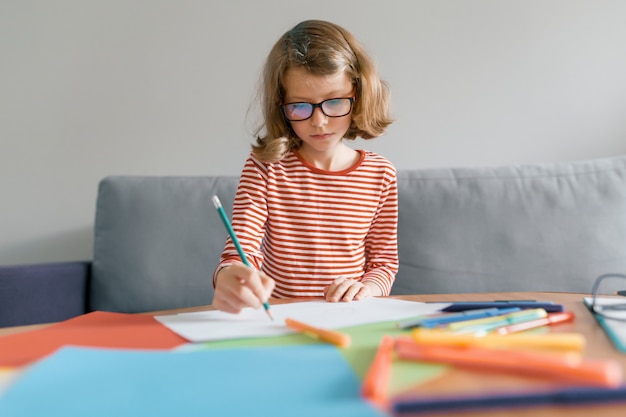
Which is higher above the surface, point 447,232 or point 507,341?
point 507,341

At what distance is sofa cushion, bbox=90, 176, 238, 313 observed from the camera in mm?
1715

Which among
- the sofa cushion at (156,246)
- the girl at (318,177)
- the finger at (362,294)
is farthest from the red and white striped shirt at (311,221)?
the sofa cushion at (156,246)

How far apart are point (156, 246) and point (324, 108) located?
783 mm

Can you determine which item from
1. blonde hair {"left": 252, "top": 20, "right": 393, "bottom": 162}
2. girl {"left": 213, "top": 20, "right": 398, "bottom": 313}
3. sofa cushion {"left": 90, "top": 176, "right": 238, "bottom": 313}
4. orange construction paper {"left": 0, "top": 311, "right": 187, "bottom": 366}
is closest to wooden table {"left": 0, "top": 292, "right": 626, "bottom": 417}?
orange construction paper {"left": 0, "top": 311, "right": 187, "bottom": 366}

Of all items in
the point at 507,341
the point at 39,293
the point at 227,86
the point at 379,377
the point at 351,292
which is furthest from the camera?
the point at 227,86

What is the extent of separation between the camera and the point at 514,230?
1.67m

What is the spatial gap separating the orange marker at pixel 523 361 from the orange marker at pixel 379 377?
17 millimetres

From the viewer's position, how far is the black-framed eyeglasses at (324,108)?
3.74 feet

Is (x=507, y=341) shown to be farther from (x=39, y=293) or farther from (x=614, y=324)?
(x=39, y=293)

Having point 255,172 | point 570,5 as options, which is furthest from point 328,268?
point 570,5

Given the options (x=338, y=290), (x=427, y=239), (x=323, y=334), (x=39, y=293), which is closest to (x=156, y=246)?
(x=39, y=293)

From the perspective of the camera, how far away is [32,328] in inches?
29.7

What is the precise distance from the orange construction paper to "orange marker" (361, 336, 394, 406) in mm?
215

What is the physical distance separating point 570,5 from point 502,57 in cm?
25
